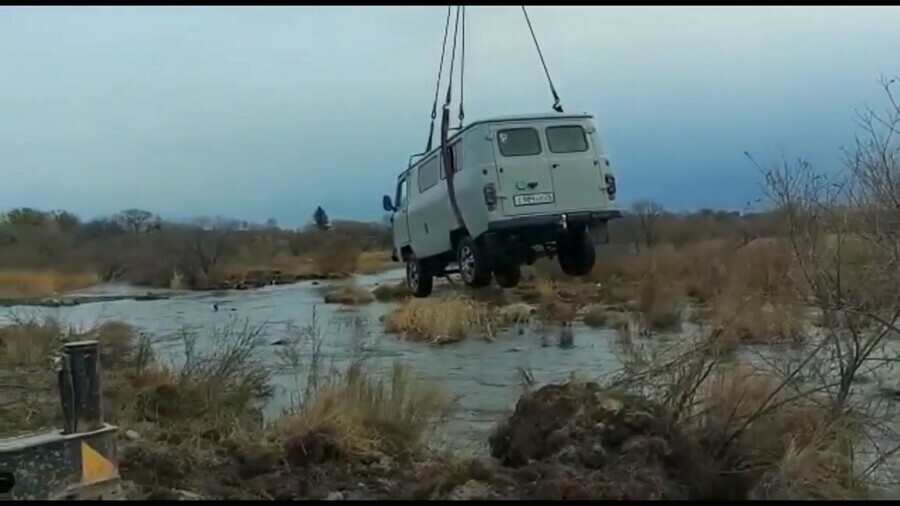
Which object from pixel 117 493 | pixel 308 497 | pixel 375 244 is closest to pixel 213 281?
pixel 375 244

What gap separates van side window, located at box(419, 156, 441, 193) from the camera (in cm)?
913

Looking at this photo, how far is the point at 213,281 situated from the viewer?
1309 inches

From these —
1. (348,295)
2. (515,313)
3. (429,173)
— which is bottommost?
(515,313)

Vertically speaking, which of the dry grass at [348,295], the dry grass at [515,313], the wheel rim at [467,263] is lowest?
the dry grass at [515,313]

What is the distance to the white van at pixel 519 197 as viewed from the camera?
809cm

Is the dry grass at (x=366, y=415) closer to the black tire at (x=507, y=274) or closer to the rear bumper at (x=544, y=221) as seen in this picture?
the black tire at (x=507, y=274)

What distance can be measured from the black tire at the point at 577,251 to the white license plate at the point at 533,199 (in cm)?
34

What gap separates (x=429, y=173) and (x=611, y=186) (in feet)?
6.04

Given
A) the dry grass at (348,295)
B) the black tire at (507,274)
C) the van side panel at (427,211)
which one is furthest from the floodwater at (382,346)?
the black tire at (507,274)

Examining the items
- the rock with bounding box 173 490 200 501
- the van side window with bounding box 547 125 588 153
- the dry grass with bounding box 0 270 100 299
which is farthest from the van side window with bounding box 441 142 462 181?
the dry grass with bounding box 0 270 100 299

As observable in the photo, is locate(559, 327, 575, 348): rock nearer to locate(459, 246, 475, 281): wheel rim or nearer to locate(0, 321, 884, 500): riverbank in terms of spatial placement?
locate(0, 321, 884, 500): riverbank

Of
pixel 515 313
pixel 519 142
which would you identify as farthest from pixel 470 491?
pixel 515 313

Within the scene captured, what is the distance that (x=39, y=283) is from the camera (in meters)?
25.5

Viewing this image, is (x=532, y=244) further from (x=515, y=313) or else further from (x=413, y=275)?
(x=515, y=313)
